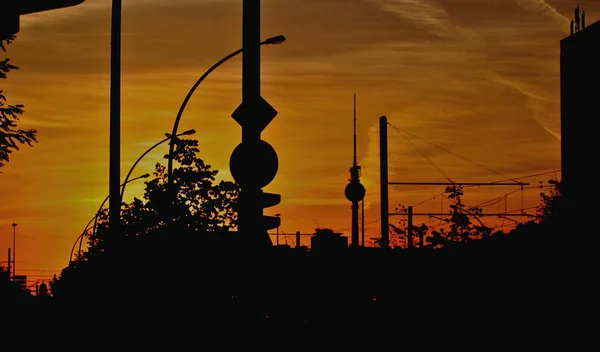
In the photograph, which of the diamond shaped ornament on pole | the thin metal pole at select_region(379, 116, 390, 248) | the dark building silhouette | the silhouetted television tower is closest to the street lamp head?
the diamond shaped ornament on pole

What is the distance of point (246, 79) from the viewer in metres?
11.7

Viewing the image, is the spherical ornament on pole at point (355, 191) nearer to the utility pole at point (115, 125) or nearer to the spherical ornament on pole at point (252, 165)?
the utility pole at point (115, 125)

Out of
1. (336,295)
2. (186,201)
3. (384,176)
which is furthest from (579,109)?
(336,295)

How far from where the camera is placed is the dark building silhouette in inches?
2987

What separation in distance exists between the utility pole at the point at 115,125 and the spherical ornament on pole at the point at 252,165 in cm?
1728

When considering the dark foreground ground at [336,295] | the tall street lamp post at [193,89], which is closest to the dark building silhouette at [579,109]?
the tall street lamp post at [193,89]

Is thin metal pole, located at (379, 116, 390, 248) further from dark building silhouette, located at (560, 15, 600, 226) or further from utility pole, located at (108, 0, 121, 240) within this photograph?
utility pole, located at (108, 0, 121, 240)

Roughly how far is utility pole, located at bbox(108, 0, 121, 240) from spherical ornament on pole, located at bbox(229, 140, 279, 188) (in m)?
17.3

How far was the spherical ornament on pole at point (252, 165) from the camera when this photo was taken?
452 inches

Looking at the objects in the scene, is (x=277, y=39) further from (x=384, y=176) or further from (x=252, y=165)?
(x=384, y=176)

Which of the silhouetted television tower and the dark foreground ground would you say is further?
the silhouetted television tower

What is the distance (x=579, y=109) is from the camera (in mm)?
79375

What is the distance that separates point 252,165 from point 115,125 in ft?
61.7

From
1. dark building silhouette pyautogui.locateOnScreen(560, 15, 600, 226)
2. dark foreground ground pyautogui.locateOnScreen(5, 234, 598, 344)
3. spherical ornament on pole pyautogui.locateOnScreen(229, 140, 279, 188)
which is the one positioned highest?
dark building silhouette pyautogui.locateOnScreen(560, 15, 600, 226)
